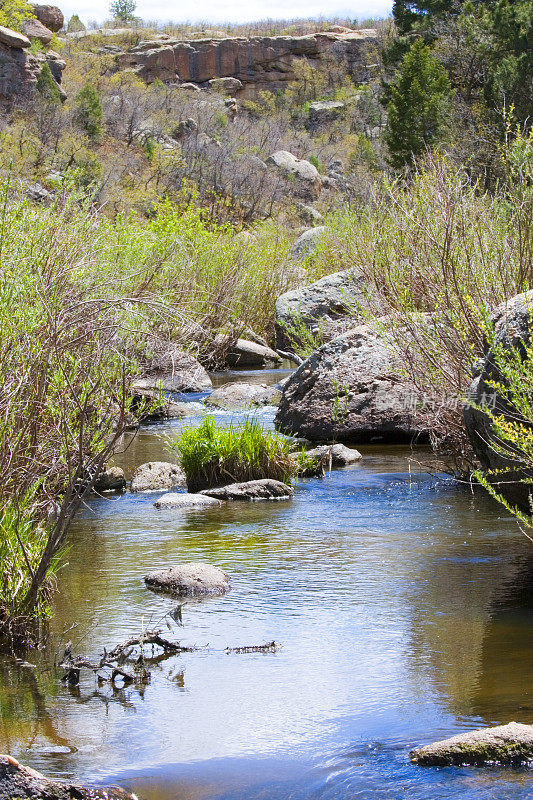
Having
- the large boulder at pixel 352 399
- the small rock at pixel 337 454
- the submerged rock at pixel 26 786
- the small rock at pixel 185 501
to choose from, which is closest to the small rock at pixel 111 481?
the small rock at pixel 185 501

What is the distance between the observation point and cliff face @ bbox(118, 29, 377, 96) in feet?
234

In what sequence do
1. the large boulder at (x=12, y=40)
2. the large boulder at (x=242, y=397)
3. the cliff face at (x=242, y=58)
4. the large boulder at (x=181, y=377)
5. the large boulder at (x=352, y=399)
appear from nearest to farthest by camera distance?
the large boulder at (x=352, y=399) < the large boulder at (x=242, y=397) < the large boulder at (x=181, y=377) < the large boulder at (x=12, y=40) < the cliff face at (x=242, y=58)

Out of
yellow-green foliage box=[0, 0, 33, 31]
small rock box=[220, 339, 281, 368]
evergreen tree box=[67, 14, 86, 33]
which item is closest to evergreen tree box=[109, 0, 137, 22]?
evergreen tree box=[67, 14, 86, 33]

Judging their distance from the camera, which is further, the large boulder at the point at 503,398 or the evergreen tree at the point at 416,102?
the evergreen tree at the point at 416,102

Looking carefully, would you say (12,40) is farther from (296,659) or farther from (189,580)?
(296,659)

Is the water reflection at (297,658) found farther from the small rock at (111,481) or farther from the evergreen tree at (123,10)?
the evergreen tree at (123,10)

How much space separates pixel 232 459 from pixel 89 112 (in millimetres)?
37480

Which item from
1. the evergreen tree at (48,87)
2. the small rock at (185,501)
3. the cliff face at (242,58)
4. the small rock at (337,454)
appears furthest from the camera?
the cliff face at (242,58)

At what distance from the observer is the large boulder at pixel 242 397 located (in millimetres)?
14672

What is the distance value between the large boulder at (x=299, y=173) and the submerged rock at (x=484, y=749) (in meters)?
44.0

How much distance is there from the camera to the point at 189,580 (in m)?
6.77

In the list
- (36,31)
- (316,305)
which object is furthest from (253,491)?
(36,31)

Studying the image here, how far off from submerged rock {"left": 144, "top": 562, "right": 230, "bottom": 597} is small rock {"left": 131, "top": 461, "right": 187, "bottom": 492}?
3.33 m

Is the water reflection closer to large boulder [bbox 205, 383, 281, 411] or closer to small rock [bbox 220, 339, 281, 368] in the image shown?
large boulder [bbox 205, 383, 281, 411]
